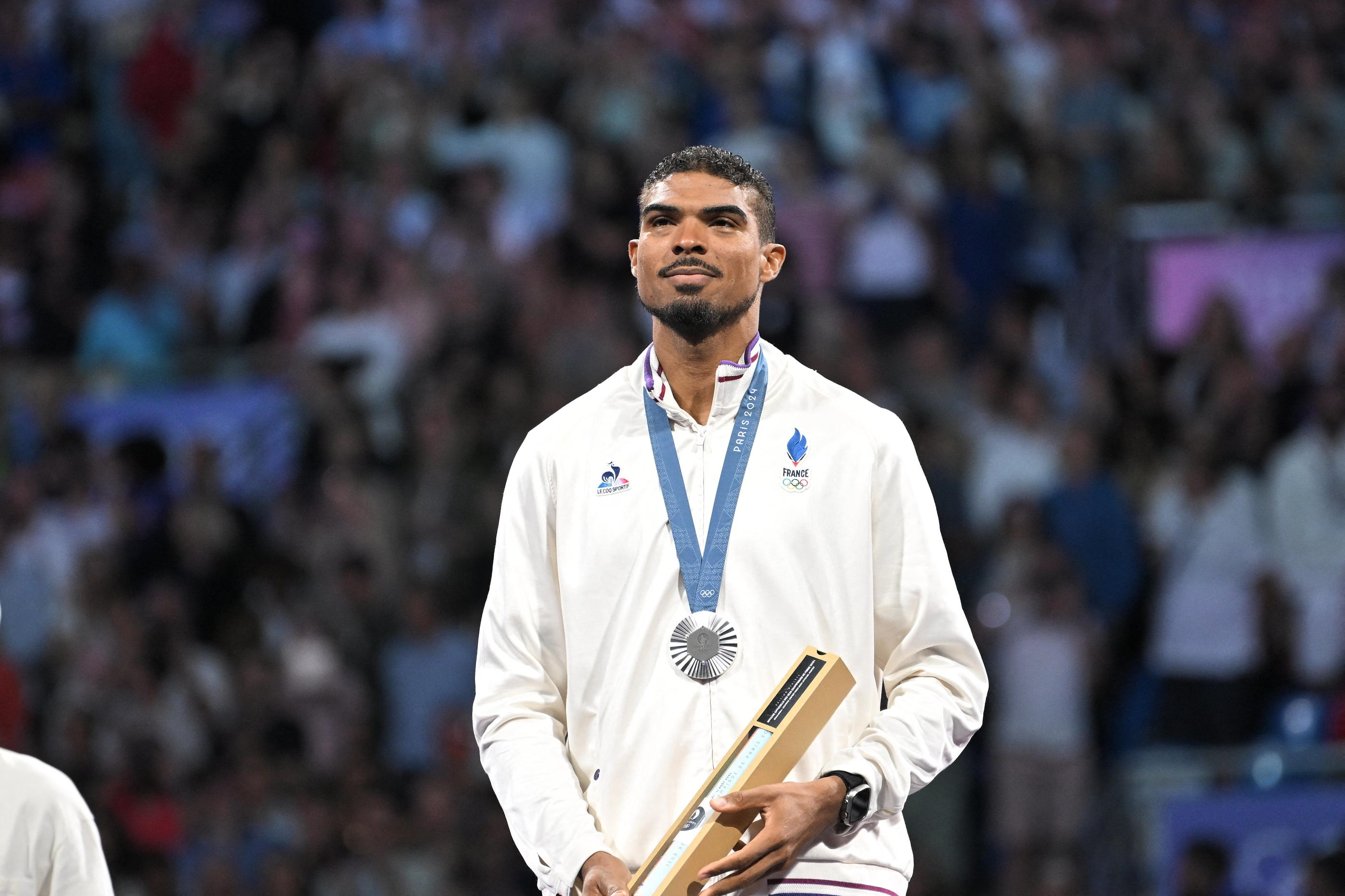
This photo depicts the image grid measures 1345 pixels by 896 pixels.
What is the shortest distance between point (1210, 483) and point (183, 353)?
598 centimetres

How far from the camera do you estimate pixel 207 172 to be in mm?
12227

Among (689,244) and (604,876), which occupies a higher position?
(689,244)

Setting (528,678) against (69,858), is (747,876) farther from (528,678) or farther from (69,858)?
(69,858)

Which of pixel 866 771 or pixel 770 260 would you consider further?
pixel 770 260

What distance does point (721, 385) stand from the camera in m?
3.92

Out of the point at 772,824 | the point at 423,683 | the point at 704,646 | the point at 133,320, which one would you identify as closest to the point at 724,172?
the point at 704,646

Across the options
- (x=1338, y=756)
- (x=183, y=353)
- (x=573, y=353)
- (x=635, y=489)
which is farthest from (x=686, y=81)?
(x=635, y=489)

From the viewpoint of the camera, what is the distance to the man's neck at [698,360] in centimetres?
395

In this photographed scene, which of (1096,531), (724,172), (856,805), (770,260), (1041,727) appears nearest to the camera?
(856,805)

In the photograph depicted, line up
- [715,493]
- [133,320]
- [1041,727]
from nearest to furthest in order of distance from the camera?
[715,493], [1041,727], [133,320]

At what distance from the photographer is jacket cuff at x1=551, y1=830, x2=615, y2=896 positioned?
3547mm

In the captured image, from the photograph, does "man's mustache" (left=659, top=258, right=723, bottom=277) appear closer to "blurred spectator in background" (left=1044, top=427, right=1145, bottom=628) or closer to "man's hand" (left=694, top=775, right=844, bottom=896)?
"man's hand" (left=694, top=775, right=844, bottom=896)

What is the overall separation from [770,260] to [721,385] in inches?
12.1

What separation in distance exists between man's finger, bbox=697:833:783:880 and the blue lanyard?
0.49m
